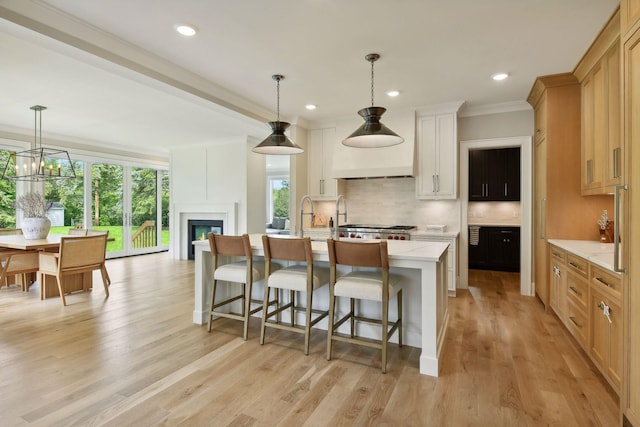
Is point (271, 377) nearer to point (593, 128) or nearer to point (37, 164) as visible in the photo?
point (593, 128)

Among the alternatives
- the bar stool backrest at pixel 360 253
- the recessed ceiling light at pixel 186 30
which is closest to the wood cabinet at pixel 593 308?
the bar stool backrest at pixel 360 253

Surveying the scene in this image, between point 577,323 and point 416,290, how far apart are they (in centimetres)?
131

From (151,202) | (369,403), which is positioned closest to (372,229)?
(369,403)

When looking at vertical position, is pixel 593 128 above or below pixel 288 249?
above

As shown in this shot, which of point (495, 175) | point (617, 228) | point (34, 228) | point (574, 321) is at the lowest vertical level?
point (574, 321)

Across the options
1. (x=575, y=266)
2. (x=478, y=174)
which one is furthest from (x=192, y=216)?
(x=575, y=266)

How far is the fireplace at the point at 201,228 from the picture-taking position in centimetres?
746

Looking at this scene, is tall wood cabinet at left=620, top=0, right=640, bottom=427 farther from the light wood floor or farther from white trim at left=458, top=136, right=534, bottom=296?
Result: white trim at left=458, top=136, right=534, bottom=296

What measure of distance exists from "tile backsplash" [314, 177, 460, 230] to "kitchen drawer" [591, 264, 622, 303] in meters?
2.56

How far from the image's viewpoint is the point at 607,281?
2.24 metres

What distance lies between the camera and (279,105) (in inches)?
191

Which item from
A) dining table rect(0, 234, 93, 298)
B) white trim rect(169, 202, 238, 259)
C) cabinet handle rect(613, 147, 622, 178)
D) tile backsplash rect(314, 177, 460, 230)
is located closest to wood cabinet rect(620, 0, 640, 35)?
cabinet handle rect(613, 147, 622, 178)

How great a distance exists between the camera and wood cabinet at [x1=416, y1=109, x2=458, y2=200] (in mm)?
4828

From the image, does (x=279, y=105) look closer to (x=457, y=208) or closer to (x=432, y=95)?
(x=432, y=95)
